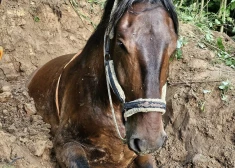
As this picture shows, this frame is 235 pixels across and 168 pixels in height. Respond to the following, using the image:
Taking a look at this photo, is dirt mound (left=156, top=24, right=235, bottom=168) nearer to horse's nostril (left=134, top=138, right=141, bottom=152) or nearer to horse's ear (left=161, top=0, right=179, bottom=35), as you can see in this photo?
horse's nostril (left=134, top=138, right=141, bottom=152)

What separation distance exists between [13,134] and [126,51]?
6.44 feet

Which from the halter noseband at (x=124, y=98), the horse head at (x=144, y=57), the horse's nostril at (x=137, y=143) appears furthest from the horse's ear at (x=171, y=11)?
the horse's nostril at (x=137, y=143)

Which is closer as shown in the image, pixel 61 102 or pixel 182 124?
pixel 61 102

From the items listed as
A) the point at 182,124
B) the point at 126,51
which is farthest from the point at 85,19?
the point at 126,51

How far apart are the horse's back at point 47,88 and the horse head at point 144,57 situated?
63.9 inches

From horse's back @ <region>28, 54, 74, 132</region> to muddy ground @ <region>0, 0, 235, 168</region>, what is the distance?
0.10 m

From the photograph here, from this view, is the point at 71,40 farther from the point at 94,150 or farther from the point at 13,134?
the point at 94,150

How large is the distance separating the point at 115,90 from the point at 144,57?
1.41 feet

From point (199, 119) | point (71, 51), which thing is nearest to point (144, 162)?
point (199, 119)

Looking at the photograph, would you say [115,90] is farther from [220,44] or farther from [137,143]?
[220,44]

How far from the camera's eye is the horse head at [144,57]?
2621 millimetres

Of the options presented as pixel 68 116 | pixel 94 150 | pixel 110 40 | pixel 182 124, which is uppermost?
pixel 110 40

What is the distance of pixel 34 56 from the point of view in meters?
5.84

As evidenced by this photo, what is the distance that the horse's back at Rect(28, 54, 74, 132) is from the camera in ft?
14.2
